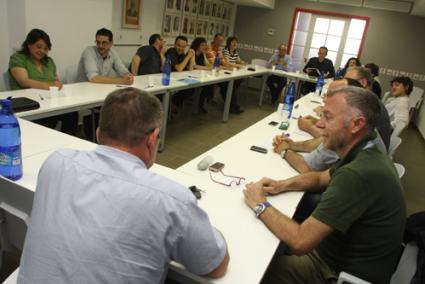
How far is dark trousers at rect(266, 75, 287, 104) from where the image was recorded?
6785mm

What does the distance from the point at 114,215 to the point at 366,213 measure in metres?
0.92

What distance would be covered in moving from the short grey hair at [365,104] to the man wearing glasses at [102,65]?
2.50 metres

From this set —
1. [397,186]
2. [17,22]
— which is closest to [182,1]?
[17,22]

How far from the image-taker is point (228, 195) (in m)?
1.49

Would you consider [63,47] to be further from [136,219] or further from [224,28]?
[224,28]

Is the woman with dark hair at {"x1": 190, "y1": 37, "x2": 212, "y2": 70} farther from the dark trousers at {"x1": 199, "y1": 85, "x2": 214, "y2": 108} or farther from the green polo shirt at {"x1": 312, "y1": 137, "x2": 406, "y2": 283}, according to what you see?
the green polo shirt at {"x1": 312, "y1": 137, "x2": 406, "y2": 283}

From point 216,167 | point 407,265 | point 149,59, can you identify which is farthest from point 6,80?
point 407,265

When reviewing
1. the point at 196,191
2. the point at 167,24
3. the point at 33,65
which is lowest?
the point at 196,191

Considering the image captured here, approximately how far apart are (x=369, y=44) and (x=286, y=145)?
20.9 ft

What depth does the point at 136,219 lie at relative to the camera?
2.48 ft

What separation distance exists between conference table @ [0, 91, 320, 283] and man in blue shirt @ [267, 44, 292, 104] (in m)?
4.76

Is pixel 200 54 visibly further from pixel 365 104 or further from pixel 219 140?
pixel 365 104

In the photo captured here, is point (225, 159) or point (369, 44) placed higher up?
point (369, 44)

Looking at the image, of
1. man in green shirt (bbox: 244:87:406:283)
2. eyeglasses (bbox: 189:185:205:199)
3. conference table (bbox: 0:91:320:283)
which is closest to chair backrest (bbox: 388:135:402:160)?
conference table (bbox: 0:91:320:283)
